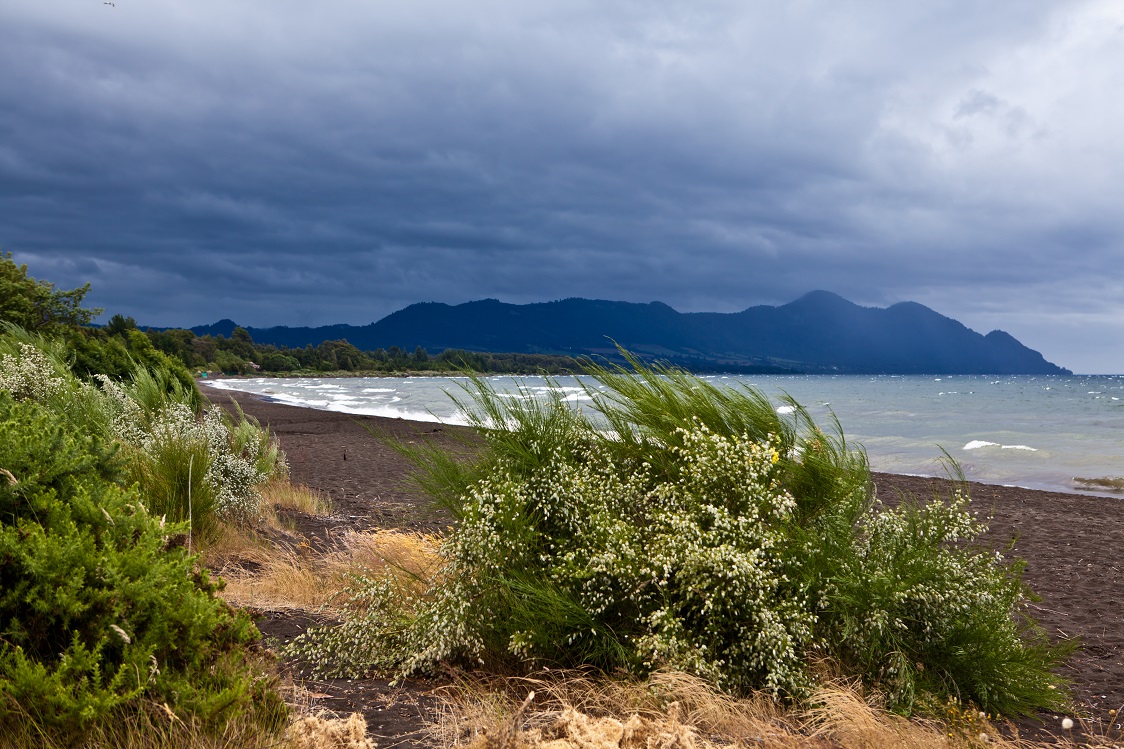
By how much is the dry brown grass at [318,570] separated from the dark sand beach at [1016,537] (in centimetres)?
31

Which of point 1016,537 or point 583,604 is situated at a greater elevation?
point 1016,537

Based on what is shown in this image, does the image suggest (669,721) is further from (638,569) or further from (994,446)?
(994,446)

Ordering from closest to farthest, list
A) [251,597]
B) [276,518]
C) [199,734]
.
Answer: [199,734] → [251,597] → [276,518]

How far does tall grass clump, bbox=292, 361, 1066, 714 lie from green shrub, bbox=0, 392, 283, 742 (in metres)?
1.62

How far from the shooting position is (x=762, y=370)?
13950 centimetres

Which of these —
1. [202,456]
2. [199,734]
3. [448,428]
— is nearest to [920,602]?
[448,428]

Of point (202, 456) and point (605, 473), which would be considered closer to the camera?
point (605, 473)

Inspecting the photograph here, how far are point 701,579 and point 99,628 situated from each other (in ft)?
9.67

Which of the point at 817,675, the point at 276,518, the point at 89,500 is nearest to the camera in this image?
the point at 89,500

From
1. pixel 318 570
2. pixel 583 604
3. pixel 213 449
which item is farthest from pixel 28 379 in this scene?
pixel 583 604

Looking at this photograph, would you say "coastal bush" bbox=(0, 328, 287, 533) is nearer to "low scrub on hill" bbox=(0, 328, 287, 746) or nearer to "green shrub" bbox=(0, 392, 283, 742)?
"low scrub on hill" bbox=(0, 328, 287, 746)

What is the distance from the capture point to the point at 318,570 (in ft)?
26.1

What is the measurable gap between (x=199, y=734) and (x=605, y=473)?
2988 mm

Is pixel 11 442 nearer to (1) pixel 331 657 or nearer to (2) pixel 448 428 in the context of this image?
(1) pixel 331 657
